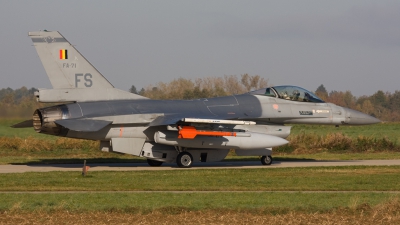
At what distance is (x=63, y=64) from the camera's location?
20.9 m

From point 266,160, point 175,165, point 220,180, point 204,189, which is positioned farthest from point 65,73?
point 204,189

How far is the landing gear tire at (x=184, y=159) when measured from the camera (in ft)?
71.3

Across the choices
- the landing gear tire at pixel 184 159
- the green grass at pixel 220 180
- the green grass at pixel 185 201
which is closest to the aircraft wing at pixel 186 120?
the landing gear tire at pixel 184 159

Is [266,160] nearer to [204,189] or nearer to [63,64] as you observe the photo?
[63,64]

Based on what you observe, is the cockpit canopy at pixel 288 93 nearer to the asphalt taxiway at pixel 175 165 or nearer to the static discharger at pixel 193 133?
the asphalt taxiway at pixel 175 165

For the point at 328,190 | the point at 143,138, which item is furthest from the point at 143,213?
the point at 143,138

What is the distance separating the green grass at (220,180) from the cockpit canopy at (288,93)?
3966 millimetres

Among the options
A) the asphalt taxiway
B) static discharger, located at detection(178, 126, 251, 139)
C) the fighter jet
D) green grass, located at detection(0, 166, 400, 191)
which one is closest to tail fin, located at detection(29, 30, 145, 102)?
the fighter jet

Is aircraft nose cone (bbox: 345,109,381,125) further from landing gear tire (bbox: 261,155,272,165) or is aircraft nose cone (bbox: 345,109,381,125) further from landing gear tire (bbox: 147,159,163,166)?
landing gear tire (bbox: 147,159,163,166)

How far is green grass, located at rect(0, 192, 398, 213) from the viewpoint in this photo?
11703 mm

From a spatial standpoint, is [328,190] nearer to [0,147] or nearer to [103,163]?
[103,163]

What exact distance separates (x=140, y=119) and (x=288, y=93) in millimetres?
5946

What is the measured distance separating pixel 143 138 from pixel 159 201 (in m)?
8.68

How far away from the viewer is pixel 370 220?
10.6 meters
